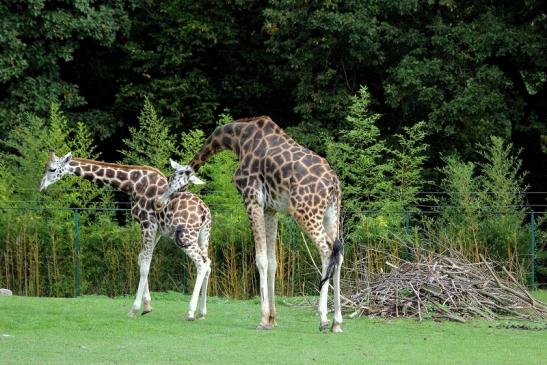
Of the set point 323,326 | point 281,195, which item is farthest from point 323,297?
point 281,195

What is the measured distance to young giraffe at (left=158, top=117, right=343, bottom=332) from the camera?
12.2 metres

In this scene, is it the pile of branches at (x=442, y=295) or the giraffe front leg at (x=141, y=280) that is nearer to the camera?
the giraffe front leg at (x=141, y=280)

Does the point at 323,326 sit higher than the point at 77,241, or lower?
lower

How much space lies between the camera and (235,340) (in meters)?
11.4

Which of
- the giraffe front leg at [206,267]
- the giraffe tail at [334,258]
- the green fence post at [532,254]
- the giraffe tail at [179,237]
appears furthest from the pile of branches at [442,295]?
the green fence post at [532,254]

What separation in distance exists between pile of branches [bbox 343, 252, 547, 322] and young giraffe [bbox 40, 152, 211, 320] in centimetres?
209

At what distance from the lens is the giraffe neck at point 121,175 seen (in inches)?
572

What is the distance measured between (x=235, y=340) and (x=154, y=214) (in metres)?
3.31

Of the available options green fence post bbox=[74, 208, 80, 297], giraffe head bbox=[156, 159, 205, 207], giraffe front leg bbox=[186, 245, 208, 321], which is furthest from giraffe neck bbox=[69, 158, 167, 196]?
green fence post bbox=[74, 208, 80, 297]

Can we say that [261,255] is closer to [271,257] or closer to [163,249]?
[271,257]

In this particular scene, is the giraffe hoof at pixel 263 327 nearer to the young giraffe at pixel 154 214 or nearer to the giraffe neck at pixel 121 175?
the young giraffe at pixel 154 214

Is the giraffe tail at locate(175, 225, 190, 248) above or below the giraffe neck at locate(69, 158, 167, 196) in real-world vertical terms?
below

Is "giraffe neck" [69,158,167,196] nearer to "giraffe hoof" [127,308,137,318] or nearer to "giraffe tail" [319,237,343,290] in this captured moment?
"giraffe hoof" [127,308,137,318]

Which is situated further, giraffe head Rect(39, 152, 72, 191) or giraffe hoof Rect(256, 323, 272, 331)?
giraffe head Rect(39, 152, 72, 191)
